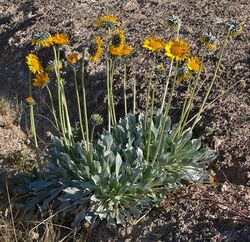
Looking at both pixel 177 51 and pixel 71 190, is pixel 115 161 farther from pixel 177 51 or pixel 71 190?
pixel 177 51

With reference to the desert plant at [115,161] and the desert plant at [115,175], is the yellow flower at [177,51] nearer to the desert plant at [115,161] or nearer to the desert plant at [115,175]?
the desert plant at [115,161]

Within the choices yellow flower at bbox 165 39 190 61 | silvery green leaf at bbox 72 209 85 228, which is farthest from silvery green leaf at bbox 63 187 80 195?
yellow flower at bbox 165 39 190 61

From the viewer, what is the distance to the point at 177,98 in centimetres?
469

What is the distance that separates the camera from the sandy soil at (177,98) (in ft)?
11.1

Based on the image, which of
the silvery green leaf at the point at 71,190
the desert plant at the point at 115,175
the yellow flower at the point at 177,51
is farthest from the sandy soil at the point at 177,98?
the yellow flower at the point at 177,51

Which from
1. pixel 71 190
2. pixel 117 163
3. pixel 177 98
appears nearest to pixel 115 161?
pixel 117 163

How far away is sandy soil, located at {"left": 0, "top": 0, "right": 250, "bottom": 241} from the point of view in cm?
339

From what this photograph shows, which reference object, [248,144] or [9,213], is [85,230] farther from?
[248,144]

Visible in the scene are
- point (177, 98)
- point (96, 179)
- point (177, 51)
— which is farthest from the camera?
point (177, 98)

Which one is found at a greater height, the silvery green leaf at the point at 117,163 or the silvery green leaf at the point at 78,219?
the silvery green leaf at the point at 117,163

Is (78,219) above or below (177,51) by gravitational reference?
below

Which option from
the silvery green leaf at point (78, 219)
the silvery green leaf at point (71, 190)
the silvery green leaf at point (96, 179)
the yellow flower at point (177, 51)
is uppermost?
the yellow flower at point (177, 51)

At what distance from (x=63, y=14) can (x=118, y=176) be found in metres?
3.49

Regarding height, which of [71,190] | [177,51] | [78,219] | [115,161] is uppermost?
[177,51]
